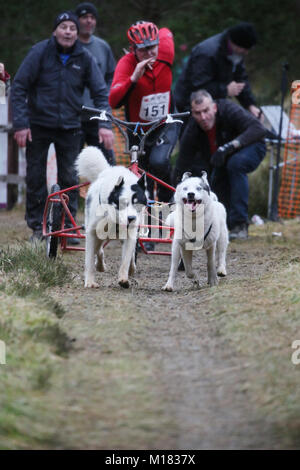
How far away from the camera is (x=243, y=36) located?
9188 millimetres

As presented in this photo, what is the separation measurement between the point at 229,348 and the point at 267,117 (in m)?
8.72

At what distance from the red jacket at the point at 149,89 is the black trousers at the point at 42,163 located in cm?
83

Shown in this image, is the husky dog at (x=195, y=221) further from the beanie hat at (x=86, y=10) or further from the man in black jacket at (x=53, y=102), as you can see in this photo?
the beanie hat at (x=86, y=10)

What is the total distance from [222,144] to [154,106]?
1325 mm

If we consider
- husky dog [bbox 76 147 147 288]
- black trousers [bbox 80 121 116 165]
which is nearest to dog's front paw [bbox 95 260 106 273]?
husky dog [bbox 76 147 147 288]

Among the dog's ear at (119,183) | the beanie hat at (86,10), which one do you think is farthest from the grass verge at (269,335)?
the beanie hat at (86,10)

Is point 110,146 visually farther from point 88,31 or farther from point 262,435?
point 262,435

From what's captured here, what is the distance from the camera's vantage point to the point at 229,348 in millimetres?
4098

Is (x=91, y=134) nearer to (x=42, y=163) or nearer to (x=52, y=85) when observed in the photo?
(x=42, y=163)

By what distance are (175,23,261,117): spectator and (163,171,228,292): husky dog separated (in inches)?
137

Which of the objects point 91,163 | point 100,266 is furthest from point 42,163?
point 91,163

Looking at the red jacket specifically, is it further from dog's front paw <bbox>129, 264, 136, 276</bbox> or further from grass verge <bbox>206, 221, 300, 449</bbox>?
grass verge <bbox>206, 221, 300, 449</bbox>

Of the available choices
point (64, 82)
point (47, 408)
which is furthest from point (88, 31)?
point (47, 408)

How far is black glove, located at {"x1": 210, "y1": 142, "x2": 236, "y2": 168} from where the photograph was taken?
328 inches
